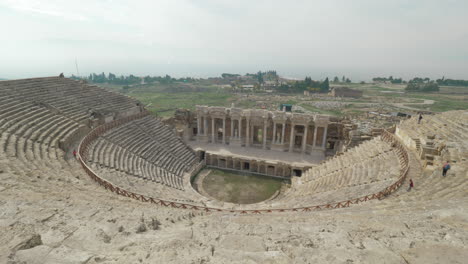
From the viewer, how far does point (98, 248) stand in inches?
224

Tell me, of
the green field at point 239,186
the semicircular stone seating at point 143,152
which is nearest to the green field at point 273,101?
the semicircular stone seating at point 143,152

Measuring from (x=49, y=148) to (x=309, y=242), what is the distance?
58.9 ft

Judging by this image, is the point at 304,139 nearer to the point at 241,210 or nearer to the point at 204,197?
the point at 204,197

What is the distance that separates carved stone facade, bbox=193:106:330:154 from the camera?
100 ft

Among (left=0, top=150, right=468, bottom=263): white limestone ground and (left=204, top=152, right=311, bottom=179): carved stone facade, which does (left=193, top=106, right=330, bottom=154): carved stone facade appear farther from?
(left=0, top=150, right=468, bottom=263): white limestone ground

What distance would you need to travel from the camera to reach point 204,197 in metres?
20.3

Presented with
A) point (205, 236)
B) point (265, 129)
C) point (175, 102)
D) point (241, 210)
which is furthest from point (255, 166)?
point (175, 102)

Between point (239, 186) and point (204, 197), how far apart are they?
5450mm

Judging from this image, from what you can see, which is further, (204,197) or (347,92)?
(347,92)

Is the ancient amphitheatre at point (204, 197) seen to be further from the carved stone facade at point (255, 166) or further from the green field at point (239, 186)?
the green field at point (239, 186)

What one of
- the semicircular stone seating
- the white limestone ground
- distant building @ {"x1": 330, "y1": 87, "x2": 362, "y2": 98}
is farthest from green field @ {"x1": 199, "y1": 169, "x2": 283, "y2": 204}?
distant building @ {"x1": 330, "y1": 87, "x2": 362, "y2": 98}

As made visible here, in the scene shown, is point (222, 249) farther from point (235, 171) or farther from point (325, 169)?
point (235, 171)

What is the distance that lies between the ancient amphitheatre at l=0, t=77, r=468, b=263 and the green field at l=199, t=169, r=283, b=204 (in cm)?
143

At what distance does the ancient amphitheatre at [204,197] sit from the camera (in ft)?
18.4
